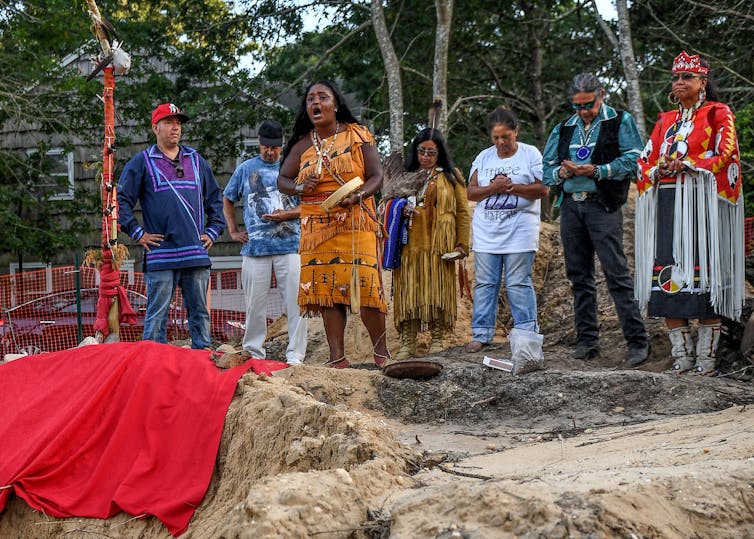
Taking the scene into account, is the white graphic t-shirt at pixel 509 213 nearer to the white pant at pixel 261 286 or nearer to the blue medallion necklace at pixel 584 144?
the blue medallion necklace at pixel 584 144

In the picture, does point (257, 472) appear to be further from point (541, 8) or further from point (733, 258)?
point (541, 8)

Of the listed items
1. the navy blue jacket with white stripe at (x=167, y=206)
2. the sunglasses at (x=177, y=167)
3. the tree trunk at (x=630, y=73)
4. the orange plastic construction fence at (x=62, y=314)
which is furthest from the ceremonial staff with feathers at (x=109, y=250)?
the tree trunk at (x=630, y=73)

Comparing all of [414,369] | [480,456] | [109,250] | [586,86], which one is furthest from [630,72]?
[480,456]

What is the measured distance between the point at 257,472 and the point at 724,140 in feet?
11.7

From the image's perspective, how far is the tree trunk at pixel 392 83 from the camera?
475 inches

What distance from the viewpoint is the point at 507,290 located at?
22.0 ft

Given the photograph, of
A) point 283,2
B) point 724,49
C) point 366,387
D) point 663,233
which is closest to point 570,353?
point 663,233

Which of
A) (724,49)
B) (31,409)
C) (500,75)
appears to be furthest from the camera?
(500,75)

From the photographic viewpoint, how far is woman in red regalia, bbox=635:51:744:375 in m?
5.92

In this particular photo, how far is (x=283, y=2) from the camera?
15266 millimetres

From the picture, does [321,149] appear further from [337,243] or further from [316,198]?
[337,243]

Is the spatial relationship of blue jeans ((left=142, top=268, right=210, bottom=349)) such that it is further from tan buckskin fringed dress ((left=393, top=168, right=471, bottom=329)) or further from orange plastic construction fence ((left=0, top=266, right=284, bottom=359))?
orange plastic construction fence ((left=0, top=266, right=284, bottom=359))

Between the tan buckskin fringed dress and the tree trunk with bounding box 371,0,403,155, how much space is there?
4.40 meters

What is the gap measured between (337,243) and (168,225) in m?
1.28
